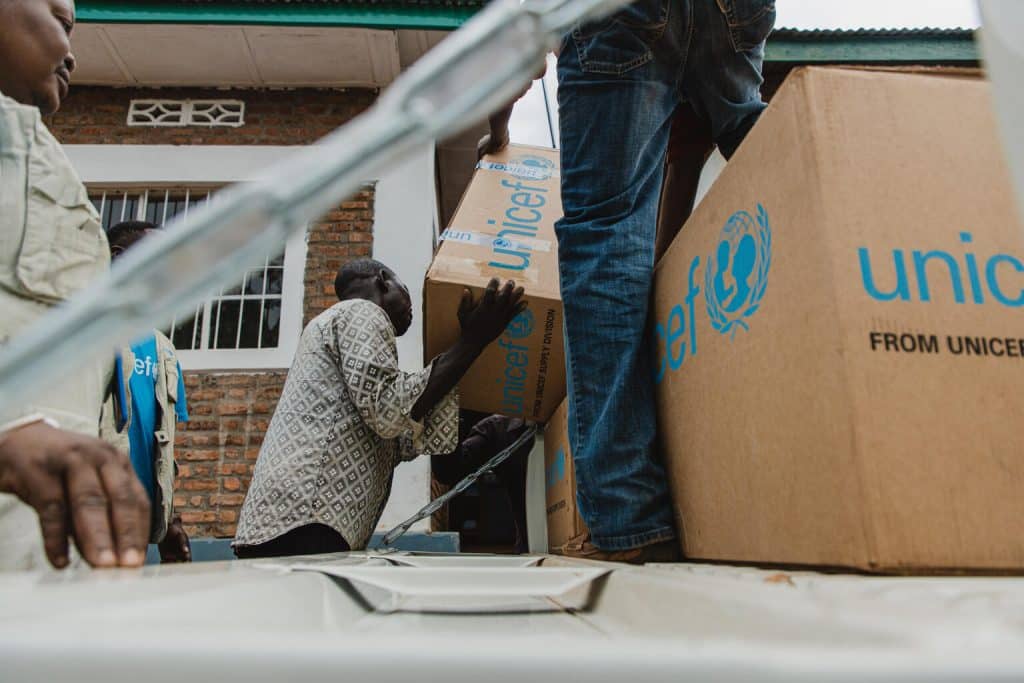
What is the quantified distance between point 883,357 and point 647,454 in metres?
0.45

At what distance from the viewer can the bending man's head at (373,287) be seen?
2.10m

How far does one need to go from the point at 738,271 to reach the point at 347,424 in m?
1.13

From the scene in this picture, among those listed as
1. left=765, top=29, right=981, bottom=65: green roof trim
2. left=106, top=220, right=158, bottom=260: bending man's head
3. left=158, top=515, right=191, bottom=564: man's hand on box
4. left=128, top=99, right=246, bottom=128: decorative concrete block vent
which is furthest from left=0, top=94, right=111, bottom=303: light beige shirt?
left=765, top=29, right=981, bottom=65: green roof trim

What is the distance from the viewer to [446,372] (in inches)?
65.4

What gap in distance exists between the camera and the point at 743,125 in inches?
48.6

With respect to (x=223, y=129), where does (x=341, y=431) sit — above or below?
below

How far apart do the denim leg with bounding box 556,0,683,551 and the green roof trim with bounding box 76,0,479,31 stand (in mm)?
2828

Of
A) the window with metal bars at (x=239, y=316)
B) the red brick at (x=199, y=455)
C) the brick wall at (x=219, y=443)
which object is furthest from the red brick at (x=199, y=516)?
the window with metal bars at (x=239, y=316)

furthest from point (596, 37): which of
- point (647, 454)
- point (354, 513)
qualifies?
point (354, 513)

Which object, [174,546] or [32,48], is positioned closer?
[32,48]

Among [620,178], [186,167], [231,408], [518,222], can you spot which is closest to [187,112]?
A: [186,167]

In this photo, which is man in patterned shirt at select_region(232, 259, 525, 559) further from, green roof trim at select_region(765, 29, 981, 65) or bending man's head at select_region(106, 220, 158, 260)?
green roof trim at select_region(765, 29, 981, 65)

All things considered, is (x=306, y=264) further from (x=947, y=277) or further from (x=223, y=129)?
(x=947, y=277)

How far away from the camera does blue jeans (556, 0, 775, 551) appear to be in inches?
43.3
